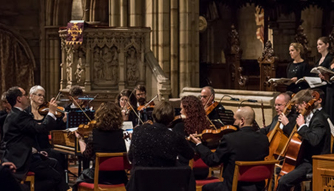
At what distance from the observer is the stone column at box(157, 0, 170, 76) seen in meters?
14.2

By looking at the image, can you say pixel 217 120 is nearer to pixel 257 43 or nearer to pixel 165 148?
pixel 165 148

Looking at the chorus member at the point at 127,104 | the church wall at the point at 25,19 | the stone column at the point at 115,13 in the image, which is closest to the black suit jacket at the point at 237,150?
the chorus member at the point at 127,104

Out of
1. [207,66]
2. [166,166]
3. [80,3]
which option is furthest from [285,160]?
[80,3]

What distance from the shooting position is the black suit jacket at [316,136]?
6.88m

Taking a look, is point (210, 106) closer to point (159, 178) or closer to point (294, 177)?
point (294, 177)

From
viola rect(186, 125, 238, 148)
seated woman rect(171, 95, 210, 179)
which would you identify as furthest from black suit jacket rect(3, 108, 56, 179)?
viola rect(186, 125, 238, 148)

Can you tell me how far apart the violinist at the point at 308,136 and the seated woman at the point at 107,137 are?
1.60 m

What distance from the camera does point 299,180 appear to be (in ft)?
23.0

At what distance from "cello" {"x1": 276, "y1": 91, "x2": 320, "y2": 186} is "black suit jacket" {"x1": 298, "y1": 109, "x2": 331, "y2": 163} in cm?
8

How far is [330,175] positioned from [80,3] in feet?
39.4

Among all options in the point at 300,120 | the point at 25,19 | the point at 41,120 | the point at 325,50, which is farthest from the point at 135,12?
the point at 300,120

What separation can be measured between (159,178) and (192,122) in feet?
4.42

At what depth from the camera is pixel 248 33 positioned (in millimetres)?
22469

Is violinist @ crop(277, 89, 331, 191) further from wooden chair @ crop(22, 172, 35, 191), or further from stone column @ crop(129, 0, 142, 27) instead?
stone column @ crop(129, 0, 142, 27)
